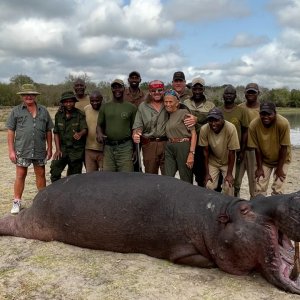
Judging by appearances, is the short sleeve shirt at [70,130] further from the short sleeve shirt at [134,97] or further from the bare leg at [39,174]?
the short sleeve shirt at [134,97]

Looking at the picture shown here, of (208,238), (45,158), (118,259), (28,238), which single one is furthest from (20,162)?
→ (208,238)

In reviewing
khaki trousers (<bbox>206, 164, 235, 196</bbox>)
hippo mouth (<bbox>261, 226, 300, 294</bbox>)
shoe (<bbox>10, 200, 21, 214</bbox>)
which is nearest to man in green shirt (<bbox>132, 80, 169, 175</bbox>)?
khaki trousers (<bbox>206, 164, 235, 196</bbox>)

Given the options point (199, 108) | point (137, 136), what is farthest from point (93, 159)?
point (199, 108)

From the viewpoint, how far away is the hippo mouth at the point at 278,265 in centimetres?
439

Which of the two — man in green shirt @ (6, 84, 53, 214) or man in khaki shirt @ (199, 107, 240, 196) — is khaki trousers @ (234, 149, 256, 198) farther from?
man in green shirt @ (6, 84, 53, 214)

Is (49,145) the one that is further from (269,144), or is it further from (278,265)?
(278,265)

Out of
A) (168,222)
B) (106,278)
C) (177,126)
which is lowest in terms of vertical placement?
(106,278)

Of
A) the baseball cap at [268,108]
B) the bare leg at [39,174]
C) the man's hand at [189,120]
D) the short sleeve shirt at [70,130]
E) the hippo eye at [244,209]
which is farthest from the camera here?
the short sleeve shirt at [70,130]

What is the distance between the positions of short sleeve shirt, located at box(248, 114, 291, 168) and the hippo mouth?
2.59m

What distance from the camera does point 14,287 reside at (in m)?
4.49

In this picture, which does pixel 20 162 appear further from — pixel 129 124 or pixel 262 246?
pixel 262 246

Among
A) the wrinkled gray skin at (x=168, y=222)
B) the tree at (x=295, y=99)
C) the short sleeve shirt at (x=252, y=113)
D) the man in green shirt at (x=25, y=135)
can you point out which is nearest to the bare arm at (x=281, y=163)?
the short sleeve shirt at (x=252, y=113)

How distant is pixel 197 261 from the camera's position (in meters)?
4.96

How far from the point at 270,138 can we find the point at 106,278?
3.53m
